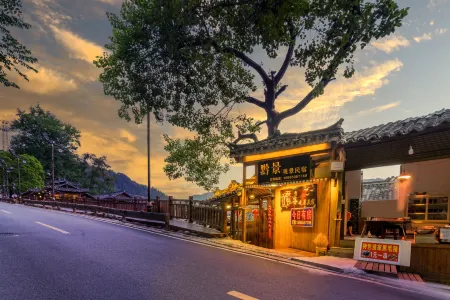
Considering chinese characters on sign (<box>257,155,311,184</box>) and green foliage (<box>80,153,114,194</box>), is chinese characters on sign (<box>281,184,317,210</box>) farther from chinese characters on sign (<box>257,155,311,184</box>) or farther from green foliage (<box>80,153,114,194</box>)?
green foliage (<box>80,153,114,194</box>)

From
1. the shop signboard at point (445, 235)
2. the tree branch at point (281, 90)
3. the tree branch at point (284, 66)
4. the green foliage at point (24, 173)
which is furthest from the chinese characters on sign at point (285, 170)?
the green foliage at point (24, 173)

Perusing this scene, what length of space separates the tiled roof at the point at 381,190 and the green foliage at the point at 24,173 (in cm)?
6256

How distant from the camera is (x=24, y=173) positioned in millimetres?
58250

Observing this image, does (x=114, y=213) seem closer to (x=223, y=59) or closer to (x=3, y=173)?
(x=223, y=59)

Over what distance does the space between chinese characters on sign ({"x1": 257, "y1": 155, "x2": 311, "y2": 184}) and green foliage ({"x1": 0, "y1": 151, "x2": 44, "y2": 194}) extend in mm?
60810

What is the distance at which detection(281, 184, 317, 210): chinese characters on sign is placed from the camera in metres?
10.7

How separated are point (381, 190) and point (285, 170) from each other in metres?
6.87

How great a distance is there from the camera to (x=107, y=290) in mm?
5219

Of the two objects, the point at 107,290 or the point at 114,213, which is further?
the point at 114,213

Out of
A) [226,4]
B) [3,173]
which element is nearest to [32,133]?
[3,173]

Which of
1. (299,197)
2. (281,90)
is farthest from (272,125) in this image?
(299,197)

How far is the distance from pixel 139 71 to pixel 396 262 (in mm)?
12916

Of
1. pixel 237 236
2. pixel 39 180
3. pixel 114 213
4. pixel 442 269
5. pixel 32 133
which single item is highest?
pixel 32 133

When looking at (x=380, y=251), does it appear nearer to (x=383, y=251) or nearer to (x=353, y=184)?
(x=383, y=251)
